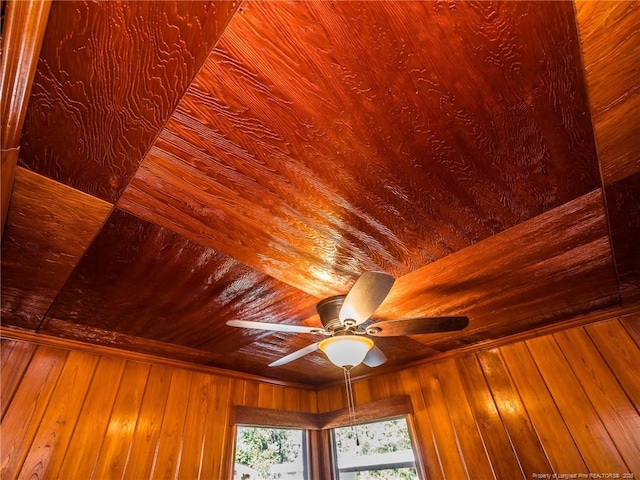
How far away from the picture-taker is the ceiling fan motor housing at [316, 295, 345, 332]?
69.7 inches

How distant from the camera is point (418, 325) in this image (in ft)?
5.49

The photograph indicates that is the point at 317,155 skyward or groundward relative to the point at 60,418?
skyward

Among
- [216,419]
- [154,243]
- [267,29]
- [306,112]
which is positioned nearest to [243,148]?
[306,112]

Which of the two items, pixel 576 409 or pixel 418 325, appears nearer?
pixel 418 325

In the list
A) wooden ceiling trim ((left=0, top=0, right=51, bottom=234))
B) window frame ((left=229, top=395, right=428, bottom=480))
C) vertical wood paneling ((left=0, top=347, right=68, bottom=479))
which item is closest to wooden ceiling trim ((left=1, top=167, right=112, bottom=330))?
wooden ceiling trim ((left=0, top=0, right=51, bottom=234))

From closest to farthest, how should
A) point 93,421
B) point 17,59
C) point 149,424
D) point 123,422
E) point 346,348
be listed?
point 17,59 → point 346,348 → point 93,421 → point 123,422 → point 149,424

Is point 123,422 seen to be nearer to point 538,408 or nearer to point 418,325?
point 418,325

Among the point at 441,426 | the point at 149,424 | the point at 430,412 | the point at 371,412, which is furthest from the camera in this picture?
the point at 371,412

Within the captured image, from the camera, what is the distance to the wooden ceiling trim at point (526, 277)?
1.47 meters

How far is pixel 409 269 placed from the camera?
1688 mm

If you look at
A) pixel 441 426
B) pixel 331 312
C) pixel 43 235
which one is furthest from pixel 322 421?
pixel 43 235

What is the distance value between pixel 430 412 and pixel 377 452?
2.16 ft

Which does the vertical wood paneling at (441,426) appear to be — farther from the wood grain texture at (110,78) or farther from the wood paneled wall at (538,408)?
the wood grain texture at (110,78)

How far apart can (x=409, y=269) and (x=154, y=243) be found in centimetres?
123
